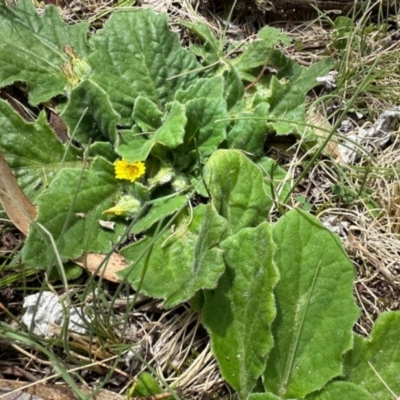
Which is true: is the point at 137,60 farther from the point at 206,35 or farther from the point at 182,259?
the point at 182,259

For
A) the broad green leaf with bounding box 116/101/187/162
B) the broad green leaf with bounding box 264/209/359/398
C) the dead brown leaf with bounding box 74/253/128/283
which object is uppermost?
the broad green leaf with bounding box 116/101/187/162

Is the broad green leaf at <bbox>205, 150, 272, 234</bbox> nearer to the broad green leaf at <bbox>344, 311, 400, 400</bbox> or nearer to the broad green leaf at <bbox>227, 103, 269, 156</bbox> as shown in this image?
the broad green leaf at <bbox>227, 103, 269, 156</bbox>

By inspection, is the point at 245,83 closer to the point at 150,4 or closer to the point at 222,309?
the point at 150,4

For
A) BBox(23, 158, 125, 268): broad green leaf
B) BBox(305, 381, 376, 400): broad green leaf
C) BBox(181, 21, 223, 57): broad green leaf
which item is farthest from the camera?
BBox(181, 21, 223, 57): broad green leaf

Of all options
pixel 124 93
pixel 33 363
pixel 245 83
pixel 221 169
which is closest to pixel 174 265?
pixel 221 169

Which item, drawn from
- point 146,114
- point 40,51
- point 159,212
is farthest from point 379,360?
point 40,51

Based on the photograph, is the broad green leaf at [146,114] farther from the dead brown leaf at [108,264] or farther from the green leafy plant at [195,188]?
the dead brown leaf at [108,264]

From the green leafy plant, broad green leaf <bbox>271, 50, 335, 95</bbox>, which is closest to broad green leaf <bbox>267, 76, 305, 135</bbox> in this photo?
the green leafy plant
